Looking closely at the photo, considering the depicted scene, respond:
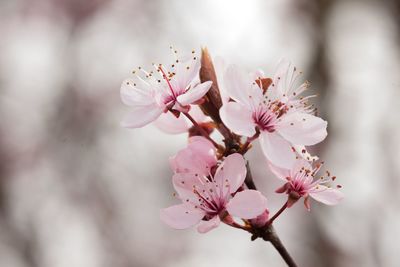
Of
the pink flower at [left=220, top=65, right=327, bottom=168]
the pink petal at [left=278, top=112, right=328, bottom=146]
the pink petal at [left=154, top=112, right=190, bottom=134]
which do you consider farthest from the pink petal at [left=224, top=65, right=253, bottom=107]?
the pink petal at [left=154, top=112, right=190, bottom=134]

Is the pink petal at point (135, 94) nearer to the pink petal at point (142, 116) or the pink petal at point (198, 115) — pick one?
the pink petal at point (142, 116)

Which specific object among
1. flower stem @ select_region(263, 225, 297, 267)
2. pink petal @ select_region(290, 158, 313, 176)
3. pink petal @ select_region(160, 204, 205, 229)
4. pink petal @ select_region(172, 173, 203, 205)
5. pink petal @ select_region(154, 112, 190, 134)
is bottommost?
flower stem @ select_region(263, 225, 297, 267)

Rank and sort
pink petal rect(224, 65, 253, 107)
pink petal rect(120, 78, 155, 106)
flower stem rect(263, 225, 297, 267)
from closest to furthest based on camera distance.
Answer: flower stem rect(263, 225, 297, 267)
pink petal rect(224, 65, 253, 107)
pink petal rect(120, 78, 155, 106)

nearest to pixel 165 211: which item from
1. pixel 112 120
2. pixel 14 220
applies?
pixel 14 220

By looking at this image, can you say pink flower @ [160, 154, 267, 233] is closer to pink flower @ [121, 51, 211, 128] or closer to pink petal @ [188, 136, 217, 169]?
pink petal @ [188, 136, 217, 169]

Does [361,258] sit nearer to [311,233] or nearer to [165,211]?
[311,233]

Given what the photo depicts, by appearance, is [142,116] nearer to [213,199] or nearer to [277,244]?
[213,199]

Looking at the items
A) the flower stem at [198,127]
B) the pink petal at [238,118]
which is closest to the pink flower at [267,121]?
the pink petal at [238,118]
